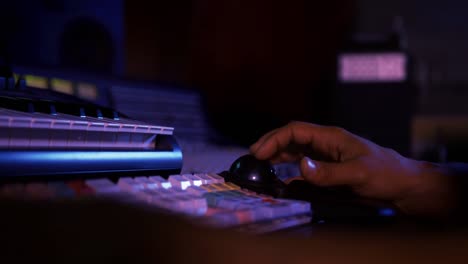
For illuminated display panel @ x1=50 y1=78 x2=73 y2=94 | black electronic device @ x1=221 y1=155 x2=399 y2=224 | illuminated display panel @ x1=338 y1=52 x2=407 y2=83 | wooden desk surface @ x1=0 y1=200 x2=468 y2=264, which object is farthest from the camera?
illuminated display panel @ x1=338 y1=52 x2=407 y2=83

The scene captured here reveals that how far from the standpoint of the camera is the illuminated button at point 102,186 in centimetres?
30

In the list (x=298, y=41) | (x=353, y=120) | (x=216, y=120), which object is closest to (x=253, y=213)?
(x=216, y=120)

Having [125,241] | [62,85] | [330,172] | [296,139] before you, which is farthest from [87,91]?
[125,241]

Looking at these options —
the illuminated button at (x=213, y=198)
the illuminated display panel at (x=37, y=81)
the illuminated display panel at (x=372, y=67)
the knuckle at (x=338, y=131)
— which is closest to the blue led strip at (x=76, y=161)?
the illuminated button at (x=213, y=198)

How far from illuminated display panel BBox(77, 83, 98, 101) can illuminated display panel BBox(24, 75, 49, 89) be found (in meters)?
0.07

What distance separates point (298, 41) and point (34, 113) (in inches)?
54.0

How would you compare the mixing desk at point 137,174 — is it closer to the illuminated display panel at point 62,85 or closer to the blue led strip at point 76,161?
the blue led strip at point 76,161

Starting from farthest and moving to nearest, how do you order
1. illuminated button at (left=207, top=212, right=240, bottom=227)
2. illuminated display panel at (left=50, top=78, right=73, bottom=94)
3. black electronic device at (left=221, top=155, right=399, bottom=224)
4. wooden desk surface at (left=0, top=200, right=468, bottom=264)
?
1. illuminated display panel at (left=50, top=78, right=73, bottom=94)
2. black electronic device at (left=221, top=155, right=399, bottom=224)
3. illuminated button at (left=207, top=212, right=240, bottom=227)
4. wooden desk surface at (left=0, top=200, right=468, bottom=264)

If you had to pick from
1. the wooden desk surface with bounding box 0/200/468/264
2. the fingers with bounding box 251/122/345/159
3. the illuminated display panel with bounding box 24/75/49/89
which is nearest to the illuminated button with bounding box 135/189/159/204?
the wooden desk surface with bounding box 0/200/468/264

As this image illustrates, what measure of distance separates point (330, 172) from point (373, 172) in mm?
67

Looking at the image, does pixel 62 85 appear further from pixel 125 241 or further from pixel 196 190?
pixel 125 241

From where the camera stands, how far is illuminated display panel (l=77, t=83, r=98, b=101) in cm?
82

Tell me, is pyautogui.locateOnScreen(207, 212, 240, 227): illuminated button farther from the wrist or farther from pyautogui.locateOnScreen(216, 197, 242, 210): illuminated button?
the wrist

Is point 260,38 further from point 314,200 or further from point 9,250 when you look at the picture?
point 9,250
